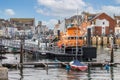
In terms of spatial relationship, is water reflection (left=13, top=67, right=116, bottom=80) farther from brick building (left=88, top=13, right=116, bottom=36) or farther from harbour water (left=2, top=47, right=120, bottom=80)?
brick building (left=88, top=13, right=116, bottom=36)

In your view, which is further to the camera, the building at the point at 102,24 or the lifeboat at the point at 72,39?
the building at the point at 102,24

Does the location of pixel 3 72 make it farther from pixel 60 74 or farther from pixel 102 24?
pixel 102 24

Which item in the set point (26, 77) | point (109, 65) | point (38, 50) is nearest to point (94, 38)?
point (38, 50)

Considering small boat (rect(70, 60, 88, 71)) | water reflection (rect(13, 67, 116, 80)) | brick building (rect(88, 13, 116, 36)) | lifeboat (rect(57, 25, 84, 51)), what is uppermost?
brick building (rect(88, 13, 116, 36))

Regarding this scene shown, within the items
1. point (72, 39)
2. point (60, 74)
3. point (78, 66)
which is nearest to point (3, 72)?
point (60, 74)

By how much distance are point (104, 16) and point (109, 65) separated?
108810 mm

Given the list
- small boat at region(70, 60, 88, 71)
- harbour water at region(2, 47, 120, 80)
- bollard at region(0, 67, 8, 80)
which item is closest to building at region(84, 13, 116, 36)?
harbour water at region(2, 47, 120, 80)

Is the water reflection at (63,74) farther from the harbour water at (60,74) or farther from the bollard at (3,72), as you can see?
the bollard at (3,72)

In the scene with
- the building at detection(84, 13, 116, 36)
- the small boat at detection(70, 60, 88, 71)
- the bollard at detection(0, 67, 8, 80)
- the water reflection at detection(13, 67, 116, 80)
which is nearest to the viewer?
the bollard at detection(0, 67, 8, 80)

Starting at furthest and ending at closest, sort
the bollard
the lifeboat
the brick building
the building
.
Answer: the building < the brick building < the lifeboat < the bollard

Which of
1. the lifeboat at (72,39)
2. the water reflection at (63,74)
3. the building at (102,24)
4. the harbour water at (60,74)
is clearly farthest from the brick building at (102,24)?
the water reflection at (63,74)

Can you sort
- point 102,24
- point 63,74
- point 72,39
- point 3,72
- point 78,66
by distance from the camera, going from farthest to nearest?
point 102,24 < point 72,39 < point 78,66 < point 63,74 < point 3,72

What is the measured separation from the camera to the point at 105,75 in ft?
177

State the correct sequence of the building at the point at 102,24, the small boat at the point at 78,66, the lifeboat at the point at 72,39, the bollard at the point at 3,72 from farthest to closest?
the building at the point at 102,24 < the lifeboat at the point at 72,39 < the small boat at the point at 78,66 < the bollard at the point at 3,72
